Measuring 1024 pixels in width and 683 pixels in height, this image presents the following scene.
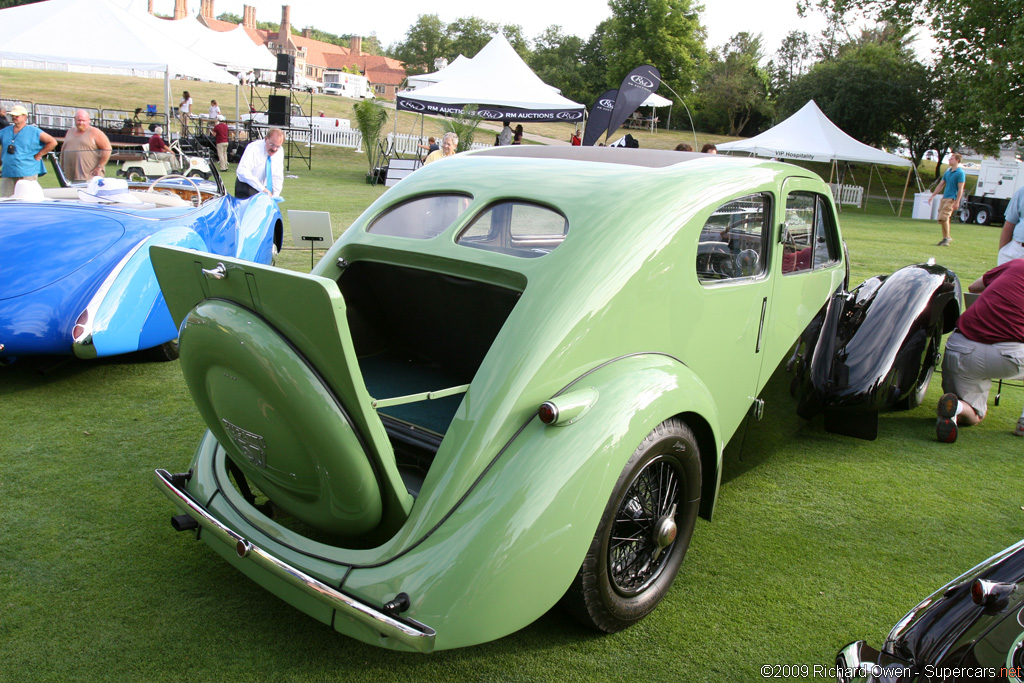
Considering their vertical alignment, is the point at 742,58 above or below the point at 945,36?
above

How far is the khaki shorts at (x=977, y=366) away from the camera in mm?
4615

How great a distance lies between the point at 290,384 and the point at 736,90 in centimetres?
5877

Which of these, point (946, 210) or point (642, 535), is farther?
point (946, 210)

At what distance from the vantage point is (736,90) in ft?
180

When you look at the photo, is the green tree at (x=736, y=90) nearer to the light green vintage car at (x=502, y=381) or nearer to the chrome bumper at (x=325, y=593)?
the light green vintage car at (x=502, y=381)

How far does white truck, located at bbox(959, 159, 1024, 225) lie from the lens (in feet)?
73.4

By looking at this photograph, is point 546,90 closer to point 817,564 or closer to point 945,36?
point 945,36

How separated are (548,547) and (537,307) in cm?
82

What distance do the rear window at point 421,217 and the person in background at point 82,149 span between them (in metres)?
7.86

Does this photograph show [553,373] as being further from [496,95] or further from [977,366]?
[496,95]

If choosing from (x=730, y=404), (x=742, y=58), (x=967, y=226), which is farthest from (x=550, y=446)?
(x=742, y=58)

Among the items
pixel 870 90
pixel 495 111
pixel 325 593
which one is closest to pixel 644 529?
pixel 325 593

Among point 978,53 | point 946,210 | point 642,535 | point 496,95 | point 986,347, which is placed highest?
point 978,53

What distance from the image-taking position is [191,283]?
2422 mm
